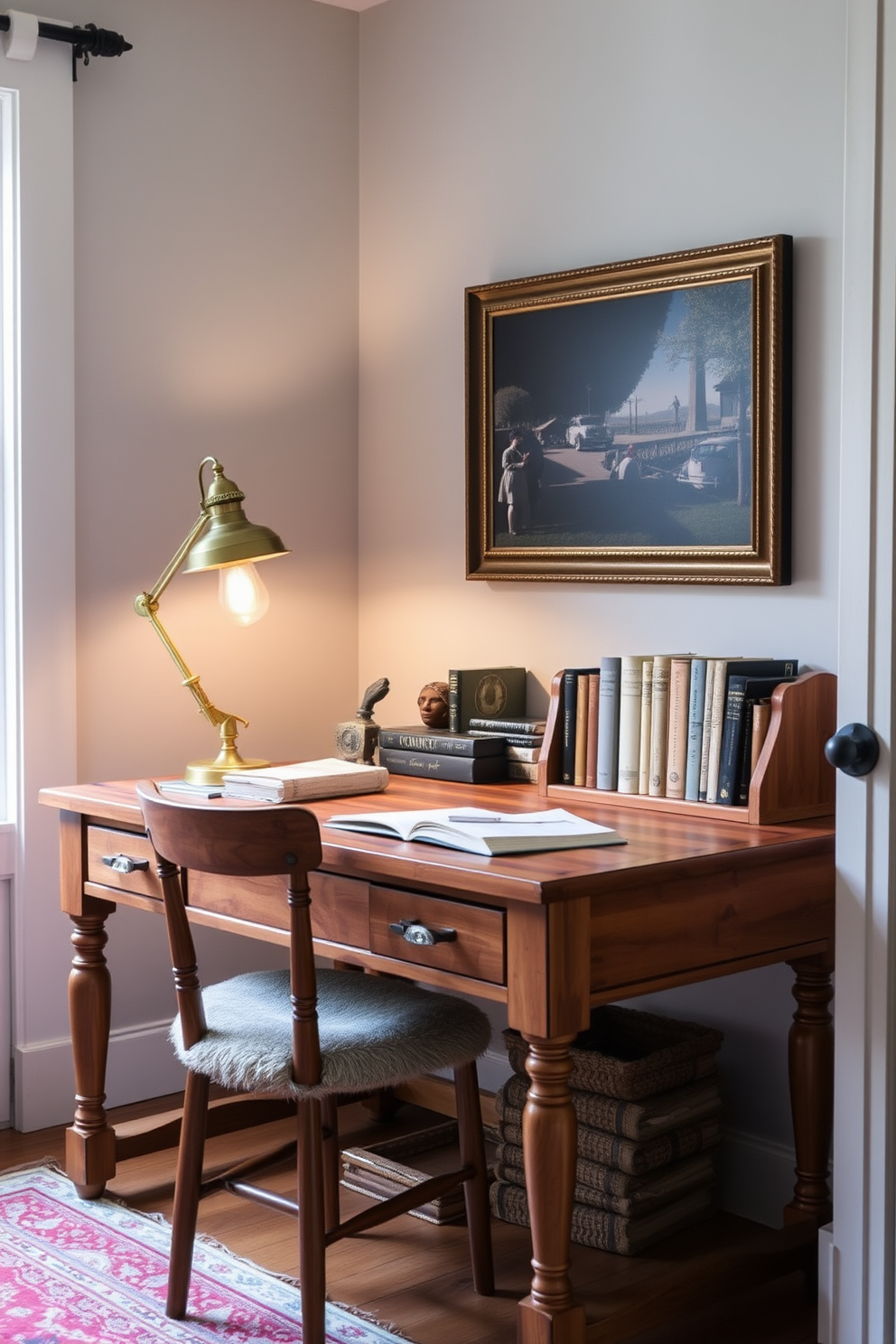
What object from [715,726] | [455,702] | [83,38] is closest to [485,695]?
[455,702]

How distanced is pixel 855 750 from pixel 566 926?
505 millimetres

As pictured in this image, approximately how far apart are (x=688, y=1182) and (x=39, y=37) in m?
2.52

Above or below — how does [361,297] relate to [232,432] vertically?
above

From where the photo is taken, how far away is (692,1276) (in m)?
2.16

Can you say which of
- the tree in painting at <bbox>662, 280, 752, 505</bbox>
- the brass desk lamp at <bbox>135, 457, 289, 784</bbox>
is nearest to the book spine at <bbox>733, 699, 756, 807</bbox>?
the tree in painting at <bbox>662, 280, 752, 505</bbox>

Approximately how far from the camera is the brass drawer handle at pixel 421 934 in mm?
2004

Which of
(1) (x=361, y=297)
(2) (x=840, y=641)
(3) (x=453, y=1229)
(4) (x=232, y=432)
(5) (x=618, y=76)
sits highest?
(5) (x=618, y=76)

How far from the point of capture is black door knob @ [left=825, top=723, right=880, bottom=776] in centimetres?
204

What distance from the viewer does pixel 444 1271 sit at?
2.47m

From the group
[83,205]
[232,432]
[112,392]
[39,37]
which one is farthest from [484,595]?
[39,37]

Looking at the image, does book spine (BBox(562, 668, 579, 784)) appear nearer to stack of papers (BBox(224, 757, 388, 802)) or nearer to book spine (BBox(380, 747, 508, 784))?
book spine (BBox(380, 747, 508, 784))

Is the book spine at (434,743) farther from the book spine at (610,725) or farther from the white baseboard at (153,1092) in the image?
the white baseboard at (153,1092)

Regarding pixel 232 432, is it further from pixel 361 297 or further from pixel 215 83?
pixel 215 83

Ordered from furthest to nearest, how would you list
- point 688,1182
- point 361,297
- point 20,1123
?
point 361,297 < point 20,1123 < point 688,1182
